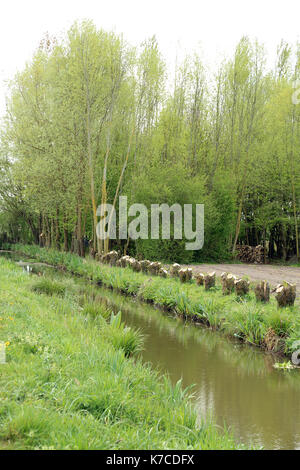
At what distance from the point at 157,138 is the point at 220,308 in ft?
43.6

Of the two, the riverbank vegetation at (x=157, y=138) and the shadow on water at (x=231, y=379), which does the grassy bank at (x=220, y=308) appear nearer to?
the shadow on water at (x=231, y=379)

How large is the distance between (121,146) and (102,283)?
25.6 feet

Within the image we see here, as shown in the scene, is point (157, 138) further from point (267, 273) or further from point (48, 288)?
point (48, 288)

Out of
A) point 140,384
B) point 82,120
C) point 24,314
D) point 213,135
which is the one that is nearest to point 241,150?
point 213,135

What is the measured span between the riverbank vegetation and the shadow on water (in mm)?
10398

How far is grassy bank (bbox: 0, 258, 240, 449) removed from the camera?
346 cm

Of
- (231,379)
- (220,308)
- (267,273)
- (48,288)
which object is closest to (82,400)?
(231,379)

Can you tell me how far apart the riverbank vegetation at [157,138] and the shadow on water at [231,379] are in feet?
34.1

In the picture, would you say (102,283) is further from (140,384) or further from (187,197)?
(140,384)

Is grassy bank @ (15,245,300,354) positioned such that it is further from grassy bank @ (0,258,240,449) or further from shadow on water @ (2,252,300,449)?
grassy bank @ (0,258,240,449)

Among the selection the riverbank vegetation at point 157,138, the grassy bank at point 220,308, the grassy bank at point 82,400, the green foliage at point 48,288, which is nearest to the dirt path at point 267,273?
the grassy bank at point 220,308

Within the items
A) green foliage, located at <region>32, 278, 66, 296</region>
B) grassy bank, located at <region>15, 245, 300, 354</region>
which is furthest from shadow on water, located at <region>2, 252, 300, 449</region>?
green foliage, located at <region>32, 278, 66, 296</region>

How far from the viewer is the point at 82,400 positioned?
4133 mm

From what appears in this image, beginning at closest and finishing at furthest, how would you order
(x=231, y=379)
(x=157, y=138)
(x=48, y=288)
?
(x=231, y=379), (x=48, y=288), (x=157, y=138)
